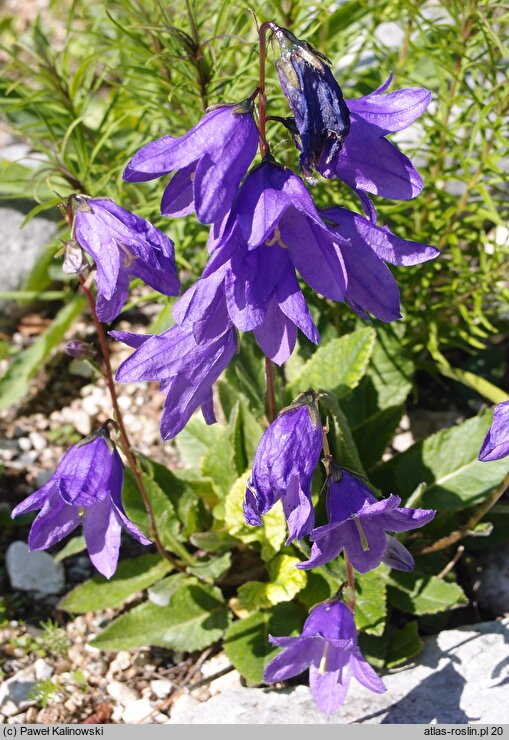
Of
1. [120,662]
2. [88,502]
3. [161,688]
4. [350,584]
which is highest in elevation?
[350,584]

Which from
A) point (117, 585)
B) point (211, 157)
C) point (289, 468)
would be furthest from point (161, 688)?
point (211, 157)

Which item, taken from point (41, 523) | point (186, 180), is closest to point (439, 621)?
point (41, 523)

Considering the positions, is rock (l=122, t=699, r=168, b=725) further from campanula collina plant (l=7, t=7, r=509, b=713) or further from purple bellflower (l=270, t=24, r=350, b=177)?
purple bellflower (l=270, t=24, r=350, b=177)

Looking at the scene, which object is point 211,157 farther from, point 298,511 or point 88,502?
point 88,502

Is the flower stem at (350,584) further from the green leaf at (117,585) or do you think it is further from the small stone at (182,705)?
the green leaf at (117,585)

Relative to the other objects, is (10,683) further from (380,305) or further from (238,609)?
(380,305)

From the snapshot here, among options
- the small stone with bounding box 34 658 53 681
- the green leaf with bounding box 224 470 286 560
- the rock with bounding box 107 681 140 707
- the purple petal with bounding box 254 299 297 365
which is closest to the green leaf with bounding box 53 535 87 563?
the small stone with bounding box 34 658 53 681
